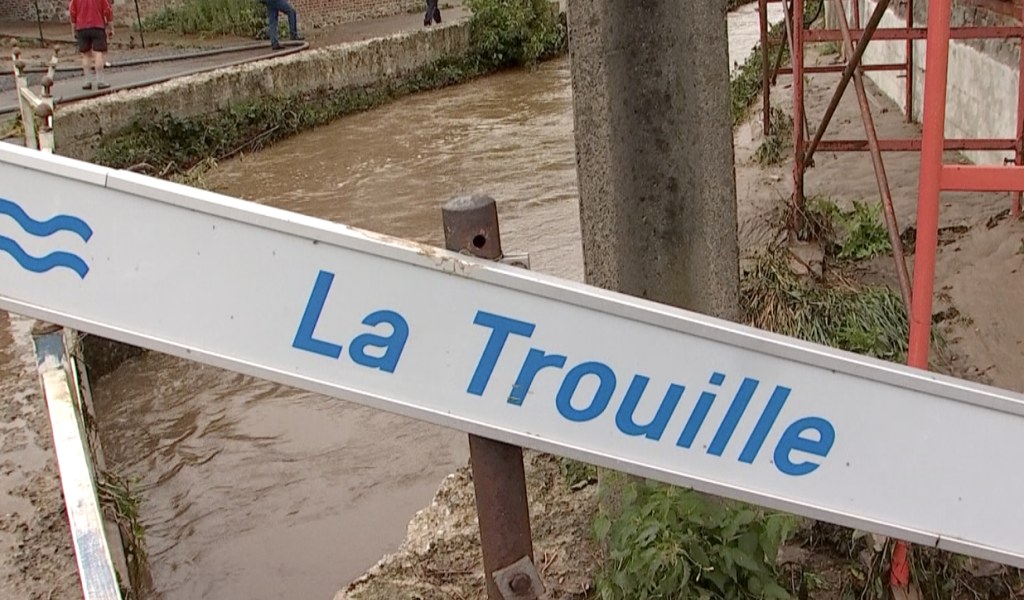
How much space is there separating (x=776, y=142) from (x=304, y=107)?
7.59m

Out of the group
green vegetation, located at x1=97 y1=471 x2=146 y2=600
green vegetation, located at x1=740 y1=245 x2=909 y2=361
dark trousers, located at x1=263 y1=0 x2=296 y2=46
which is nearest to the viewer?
green vegetation, located at x1=97 y1=471 x2=146 y2=600

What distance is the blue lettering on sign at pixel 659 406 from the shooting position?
5.50ft

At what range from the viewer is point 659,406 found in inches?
68.6

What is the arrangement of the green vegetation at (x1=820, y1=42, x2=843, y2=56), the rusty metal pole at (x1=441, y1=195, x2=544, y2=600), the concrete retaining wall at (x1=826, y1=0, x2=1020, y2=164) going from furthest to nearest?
the green vegetation at (x1=820, y1=42, x2=843, y2=56) < the concrete retaining wall at (x1=826, y1=0, x2=1020, y2=164) < the rusty metal pole at (x1=441, y1=195, x2=544, y2=600)

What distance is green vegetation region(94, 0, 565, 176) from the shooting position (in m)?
11.4

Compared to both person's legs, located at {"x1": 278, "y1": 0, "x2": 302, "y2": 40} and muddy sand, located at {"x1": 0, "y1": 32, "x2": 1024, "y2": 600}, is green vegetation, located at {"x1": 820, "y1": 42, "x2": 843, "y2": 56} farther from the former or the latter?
person's legs, located at {"x1": 278, "y1": 0, "x2": 302, "y2": 40}

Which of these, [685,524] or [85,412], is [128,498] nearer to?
→ [85,412]

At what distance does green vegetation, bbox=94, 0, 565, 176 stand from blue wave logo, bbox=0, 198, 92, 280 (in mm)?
6464

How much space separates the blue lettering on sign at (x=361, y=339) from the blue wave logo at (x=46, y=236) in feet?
1.10

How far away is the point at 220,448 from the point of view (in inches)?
217

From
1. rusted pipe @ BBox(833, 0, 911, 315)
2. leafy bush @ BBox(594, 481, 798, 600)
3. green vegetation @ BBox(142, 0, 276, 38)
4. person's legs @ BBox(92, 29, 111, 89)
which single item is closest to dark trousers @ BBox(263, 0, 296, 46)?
green vegetation @ BBox(142, 0, 276, 38)

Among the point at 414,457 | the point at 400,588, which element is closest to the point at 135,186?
the point at 400,588

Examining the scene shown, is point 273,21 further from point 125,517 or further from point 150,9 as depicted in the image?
point 125,517

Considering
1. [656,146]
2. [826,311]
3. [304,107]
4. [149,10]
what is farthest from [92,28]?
[656,146]
